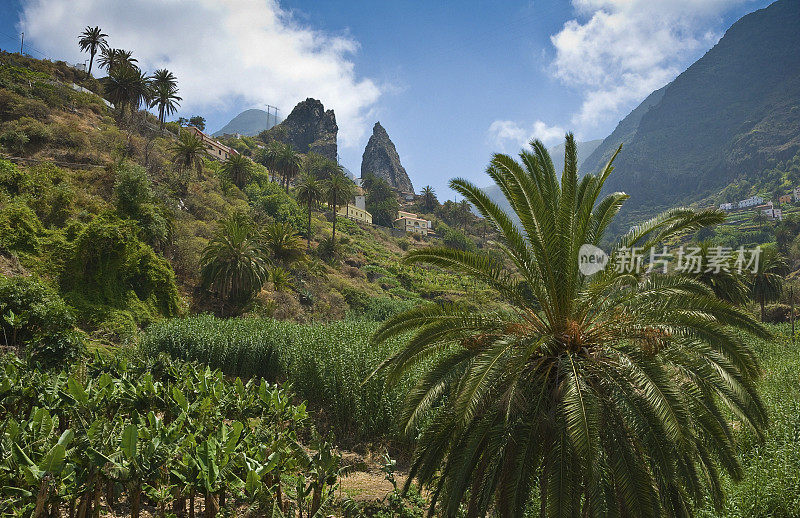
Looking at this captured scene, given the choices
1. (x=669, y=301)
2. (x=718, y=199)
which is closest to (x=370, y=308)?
(x=669, y=301)

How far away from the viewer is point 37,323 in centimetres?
1306

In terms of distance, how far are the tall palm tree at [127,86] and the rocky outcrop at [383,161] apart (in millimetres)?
105429

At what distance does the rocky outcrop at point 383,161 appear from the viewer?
150375 millimetres

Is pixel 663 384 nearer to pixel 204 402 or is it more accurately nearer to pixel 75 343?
pixel 204 402

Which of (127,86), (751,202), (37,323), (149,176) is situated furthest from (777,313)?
(751,202)

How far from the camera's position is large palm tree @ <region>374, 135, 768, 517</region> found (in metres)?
5.13

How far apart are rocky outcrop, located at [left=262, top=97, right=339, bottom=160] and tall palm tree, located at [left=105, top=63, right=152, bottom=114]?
80.9m

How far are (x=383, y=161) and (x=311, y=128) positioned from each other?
3163 centimetres

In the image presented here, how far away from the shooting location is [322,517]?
252 inches

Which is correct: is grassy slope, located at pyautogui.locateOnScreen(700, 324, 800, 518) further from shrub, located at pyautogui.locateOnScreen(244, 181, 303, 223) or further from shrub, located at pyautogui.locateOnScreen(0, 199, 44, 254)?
shrub, located at pyautogui.locateOnScreen(244, 181, 303, 223)

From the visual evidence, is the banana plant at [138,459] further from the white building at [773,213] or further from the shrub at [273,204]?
the white building at [773,213]

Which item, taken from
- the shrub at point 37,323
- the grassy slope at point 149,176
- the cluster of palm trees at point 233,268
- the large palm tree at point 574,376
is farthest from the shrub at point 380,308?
the large palm tree at point 574,376

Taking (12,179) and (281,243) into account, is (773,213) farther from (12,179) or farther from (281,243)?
(12,179)

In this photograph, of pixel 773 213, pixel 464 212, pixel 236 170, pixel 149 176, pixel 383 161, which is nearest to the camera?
pixel 149 176
